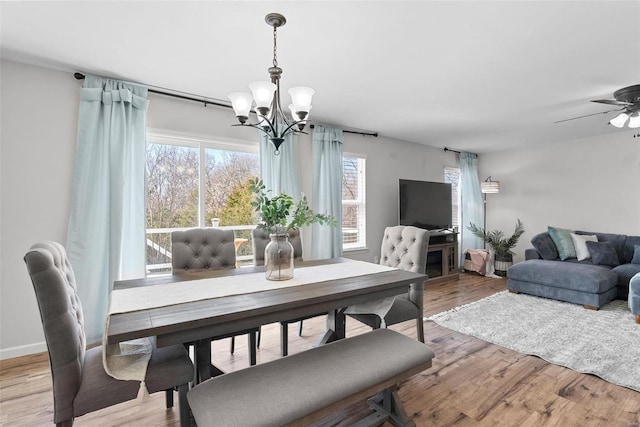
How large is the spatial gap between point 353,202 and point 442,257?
6.24 feet

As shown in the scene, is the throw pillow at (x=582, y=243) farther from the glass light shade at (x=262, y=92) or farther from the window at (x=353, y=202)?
the glass light shade at (x=262, y=92)

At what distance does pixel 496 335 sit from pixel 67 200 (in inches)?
161

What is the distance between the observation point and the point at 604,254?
410 centimetres

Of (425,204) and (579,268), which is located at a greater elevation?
(425,204)

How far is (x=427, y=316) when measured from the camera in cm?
342

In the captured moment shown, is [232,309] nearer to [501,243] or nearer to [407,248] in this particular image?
[407,248]

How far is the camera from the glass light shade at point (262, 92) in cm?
176

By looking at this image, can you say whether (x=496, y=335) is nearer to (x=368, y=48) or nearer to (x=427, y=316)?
(x=427, y=316)

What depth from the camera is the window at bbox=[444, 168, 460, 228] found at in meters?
6.20

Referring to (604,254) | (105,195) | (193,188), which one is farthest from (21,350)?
(604,254)

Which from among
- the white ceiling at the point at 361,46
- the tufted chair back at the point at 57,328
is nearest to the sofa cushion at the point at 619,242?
the white ceiling at the point at 361,46

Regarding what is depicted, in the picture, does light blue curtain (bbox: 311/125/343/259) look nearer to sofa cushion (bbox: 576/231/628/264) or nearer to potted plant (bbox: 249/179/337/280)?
potted plant (bbox: 249/179/337/280)

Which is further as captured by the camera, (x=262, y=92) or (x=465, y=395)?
(x=465, y=395)

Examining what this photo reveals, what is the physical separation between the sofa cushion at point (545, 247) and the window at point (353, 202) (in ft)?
8.46
